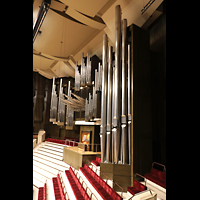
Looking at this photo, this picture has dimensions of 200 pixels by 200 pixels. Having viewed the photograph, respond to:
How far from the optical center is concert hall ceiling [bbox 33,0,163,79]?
5.15 m

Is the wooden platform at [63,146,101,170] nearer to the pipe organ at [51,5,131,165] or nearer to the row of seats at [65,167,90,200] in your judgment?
the row of seats at [65,167,90,200]

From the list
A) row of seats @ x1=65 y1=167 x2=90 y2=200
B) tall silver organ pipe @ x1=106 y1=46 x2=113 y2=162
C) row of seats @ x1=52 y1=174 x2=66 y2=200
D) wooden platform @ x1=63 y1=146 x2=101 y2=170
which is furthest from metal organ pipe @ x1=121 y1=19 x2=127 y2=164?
wooden platform @ x1=63 y1=146 x2=101 y2=170

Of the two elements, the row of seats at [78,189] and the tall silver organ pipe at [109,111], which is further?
the tall silver organ pipe at [109,111]

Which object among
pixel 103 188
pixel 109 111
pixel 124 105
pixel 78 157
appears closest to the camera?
pixel 103 188

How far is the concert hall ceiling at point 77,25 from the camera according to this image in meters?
5.15

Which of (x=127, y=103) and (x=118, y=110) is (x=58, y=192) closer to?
(x=118, y=110)

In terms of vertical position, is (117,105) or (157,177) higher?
(117,105)

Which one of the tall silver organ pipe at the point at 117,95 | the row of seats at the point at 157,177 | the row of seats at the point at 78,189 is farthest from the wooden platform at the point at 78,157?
the row of seats at the point at 157,177

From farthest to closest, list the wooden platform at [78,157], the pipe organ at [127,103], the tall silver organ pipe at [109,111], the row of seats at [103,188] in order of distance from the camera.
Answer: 1. the wooden platform at [78,157]
2. the tall silver organ pipe at [109,111]
3. the pipe organ at [127,103]
4. the row of seats at [103,188]

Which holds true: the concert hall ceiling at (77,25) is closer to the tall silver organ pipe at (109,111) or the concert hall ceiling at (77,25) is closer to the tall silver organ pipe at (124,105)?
the tall silver organ pipe at (124,105)

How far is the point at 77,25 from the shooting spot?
693 cm

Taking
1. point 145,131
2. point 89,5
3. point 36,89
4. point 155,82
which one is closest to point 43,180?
point 145,131

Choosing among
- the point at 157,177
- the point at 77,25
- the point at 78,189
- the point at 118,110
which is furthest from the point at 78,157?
the point at 77,25

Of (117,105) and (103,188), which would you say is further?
(117,105)
